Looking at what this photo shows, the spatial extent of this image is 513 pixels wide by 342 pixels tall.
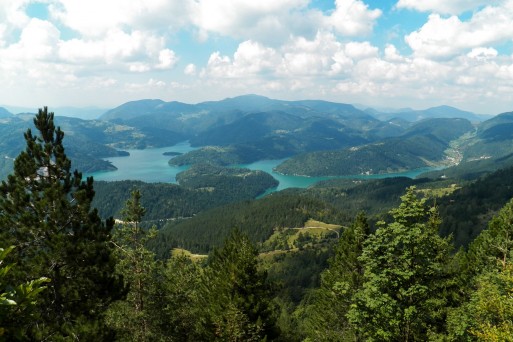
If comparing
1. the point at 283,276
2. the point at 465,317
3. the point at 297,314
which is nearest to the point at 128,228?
the point at 465,317

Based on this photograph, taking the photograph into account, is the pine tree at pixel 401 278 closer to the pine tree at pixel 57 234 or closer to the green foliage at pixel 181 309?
the pine tree at pixel 57 234

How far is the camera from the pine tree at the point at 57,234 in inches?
784

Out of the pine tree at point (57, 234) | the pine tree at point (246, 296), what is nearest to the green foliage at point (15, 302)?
the pine tree at point (57, 234)

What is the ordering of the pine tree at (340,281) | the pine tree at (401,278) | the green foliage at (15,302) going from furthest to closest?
the pine tree at (340,281) → the pine tree at (401,278) → the green foliage at (15,302)

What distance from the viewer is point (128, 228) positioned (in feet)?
89.7

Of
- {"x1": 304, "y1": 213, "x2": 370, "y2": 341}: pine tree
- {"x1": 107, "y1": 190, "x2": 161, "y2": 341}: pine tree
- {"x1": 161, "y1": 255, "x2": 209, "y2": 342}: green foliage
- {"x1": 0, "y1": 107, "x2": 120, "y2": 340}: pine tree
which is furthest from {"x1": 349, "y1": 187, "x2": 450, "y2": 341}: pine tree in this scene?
{"x1": 304, "y1": 213, "x2": 370, "y2": 341}: pine tree

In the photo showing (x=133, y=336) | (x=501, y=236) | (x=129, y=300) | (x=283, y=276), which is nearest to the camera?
(x=133, y=336)

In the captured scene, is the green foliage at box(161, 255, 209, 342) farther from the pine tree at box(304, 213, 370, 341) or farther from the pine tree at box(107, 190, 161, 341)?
the pine tree at box(304, 213, 370, 341)

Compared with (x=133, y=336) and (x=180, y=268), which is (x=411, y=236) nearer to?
(x=133, y=336)

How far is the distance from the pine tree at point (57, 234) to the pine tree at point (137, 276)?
2542 millimetres

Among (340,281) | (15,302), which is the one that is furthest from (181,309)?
(15,302)

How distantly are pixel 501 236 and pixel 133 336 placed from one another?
41.7 metres

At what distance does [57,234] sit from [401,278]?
1963cm

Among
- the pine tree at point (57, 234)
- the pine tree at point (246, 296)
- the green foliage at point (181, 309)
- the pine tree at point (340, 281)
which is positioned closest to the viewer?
the pine tree at point (57, 234)
